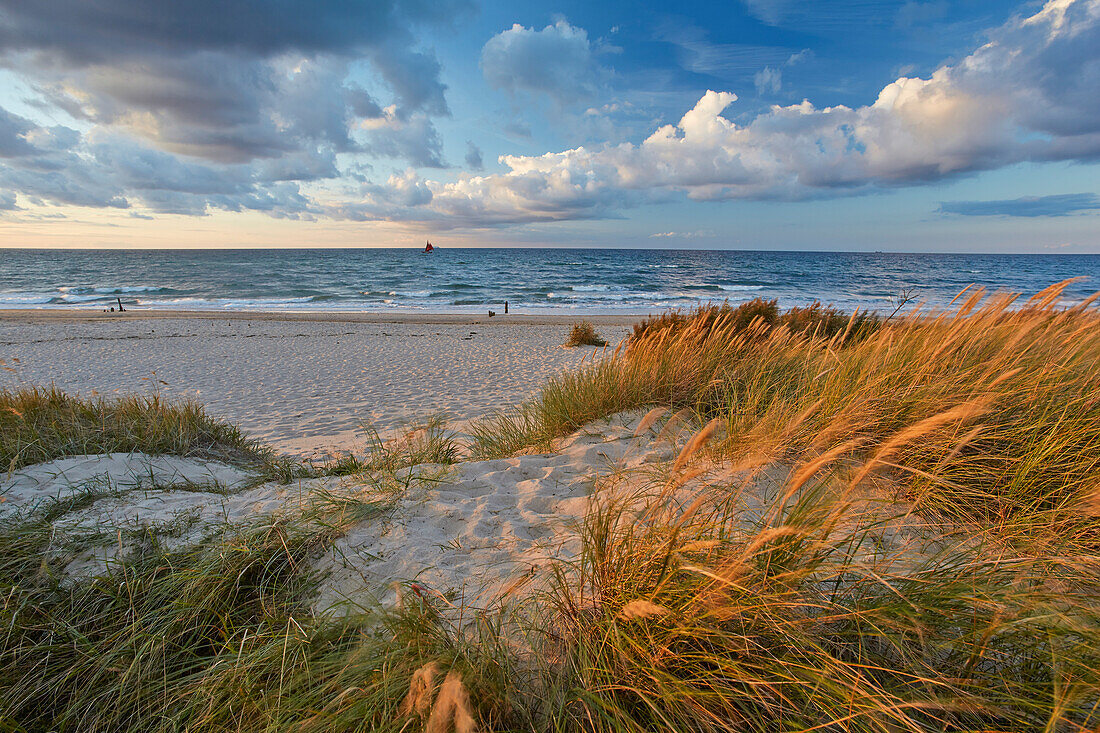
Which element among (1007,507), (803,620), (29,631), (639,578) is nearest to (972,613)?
(803,620)

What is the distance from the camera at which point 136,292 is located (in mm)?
35562

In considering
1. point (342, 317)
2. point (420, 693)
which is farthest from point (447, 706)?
point (342, 317)

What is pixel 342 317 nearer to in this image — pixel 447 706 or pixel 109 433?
pixel 109 433

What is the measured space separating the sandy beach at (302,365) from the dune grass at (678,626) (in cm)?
421

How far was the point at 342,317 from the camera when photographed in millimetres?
22719

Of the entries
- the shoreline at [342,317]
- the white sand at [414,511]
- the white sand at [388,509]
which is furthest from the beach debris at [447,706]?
the shoreline at [342,317]

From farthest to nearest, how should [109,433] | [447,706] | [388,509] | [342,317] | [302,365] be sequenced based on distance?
[342,317] < [302,365] < [109,433] < [388,509] < [447,706]

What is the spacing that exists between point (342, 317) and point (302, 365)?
11.7 metres

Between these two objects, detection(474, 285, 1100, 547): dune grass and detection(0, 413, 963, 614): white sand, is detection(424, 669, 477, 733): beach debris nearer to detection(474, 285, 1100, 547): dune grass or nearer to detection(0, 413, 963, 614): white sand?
detection(0, 413, 963, 614): white sand

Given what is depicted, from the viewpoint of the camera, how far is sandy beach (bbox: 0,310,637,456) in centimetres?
808

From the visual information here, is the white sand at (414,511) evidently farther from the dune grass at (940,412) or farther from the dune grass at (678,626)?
the dune grass at (940,412)

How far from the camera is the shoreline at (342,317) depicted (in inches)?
821

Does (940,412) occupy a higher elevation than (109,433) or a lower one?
higher

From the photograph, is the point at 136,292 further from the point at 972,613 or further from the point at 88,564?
the point at 972,613
